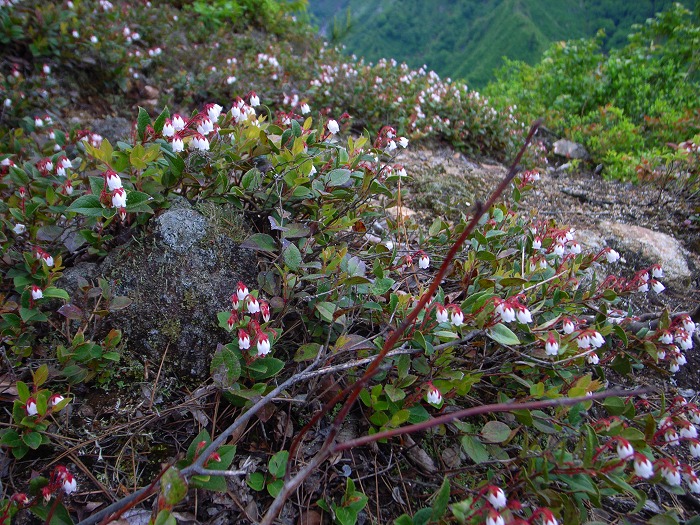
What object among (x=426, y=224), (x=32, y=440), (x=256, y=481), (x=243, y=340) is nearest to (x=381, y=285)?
(x=243, y=340)

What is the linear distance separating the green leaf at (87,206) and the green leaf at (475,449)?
4.95 ft

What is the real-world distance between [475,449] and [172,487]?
956 millimetres

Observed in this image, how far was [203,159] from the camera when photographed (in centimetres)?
184

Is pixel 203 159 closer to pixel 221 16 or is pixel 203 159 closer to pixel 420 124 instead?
pixel 420 124

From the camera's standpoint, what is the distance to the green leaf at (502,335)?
1.54 m

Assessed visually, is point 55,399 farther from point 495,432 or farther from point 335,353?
point 495,432

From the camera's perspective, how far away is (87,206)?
160 centimetres

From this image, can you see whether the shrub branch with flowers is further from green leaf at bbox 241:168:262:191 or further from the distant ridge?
the distant ridge

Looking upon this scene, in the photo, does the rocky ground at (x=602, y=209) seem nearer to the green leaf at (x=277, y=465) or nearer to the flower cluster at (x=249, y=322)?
the flower cluster at (x=249, y=322)

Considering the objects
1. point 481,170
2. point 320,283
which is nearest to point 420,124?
point 481,170

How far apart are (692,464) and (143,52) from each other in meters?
6.02

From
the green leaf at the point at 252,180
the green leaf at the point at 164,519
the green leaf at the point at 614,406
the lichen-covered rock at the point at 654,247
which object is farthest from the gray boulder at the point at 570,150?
the green leaf at the point at 164,519

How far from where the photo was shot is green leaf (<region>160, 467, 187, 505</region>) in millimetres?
1135

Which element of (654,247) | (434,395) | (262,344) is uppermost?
(654,247)
